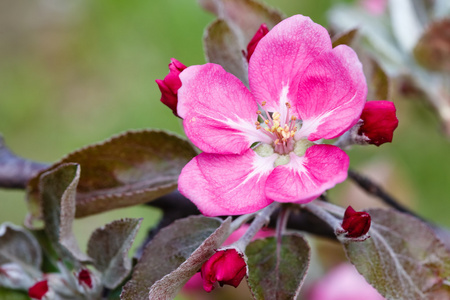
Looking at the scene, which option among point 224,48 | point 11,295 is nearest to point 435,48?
point 224,48

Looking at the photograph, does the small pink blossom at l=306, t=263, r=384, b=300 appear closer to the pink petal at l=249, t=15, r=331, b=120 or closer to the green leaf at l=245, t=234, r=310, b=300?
the green leaf at l=245, t=234, r=310, b=300

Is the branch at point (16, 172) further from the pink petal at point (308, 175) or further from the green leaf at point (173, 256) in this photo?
the pink petal at point (308, 175)

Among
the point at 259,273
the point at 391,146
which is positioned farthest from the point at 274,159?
the point at 391,146

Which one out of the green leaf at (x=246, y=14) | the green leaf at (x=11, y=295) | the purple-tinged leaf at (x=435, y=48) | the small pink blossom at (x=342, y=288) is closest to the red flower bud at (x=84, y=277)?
the green leaf at (x=11, y=295)

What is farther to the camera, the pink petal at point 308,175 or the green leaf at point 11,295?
the green leaf at point 11,295

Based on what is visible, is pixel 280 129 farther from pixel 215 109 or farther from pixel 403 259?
pixel 403 259

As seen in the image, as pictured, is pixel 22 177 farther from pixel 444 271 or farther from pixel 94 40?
pixel 94 40
